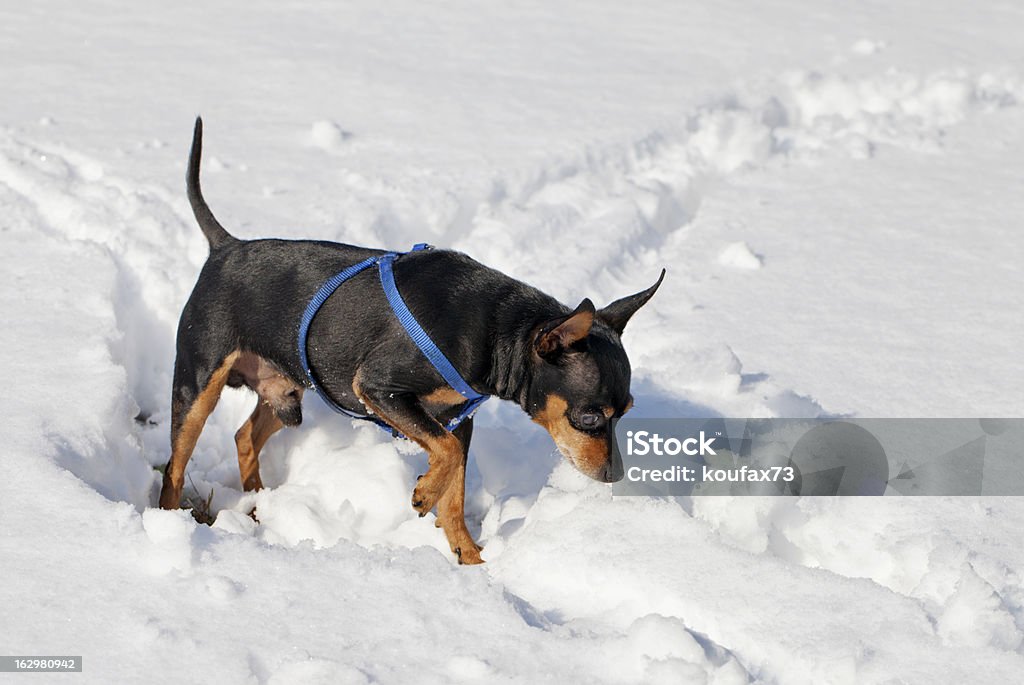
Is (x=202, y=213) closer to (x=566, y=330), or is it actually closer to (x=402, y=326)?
(x=402, y=326)

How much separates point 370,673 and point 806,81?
230 inches

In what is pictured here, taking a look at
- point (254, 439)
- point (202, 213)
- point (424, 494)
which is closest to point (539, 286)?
point (254, 439)

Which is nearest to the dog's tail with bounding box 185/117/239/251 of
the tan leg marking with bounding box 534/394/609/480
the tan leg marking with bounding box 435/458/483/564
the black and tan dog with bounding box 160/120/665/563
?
the black and tan dog with bounding box 160/120/665/563

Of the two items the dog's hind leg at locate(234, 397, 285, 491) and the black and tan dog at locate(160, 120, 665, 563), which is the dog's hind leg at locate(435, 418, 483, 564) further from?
the dog's hind leg at locate(234, 397, 285, 491)

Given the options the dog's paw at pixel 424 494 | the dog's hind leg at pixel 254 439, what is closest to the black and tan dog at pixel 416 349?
the dog's paw at pixel 424 494

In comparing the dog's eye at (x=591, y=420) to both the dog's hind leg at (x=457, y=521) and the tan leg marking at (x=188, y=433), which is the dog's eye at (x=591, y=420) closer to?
the dog's hind leg at (x=457, y=521)

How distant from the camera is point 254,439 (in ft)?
13.8

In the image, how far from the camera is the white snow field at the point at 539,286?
118 inches

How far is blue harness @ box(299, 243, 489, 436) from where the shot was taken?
3510mm

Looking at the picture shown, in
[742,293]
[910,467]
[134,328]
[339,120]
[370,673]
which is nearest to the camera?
[370,673]

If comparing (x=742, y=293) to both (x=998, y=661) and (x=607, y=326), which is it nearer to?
(x=607, y=326)

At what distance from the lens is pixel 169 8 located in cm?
823

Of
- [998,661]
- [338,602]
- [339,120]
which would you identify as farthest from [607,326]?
[339,120]

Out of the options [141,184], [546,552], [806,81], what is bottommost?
[546,552]
